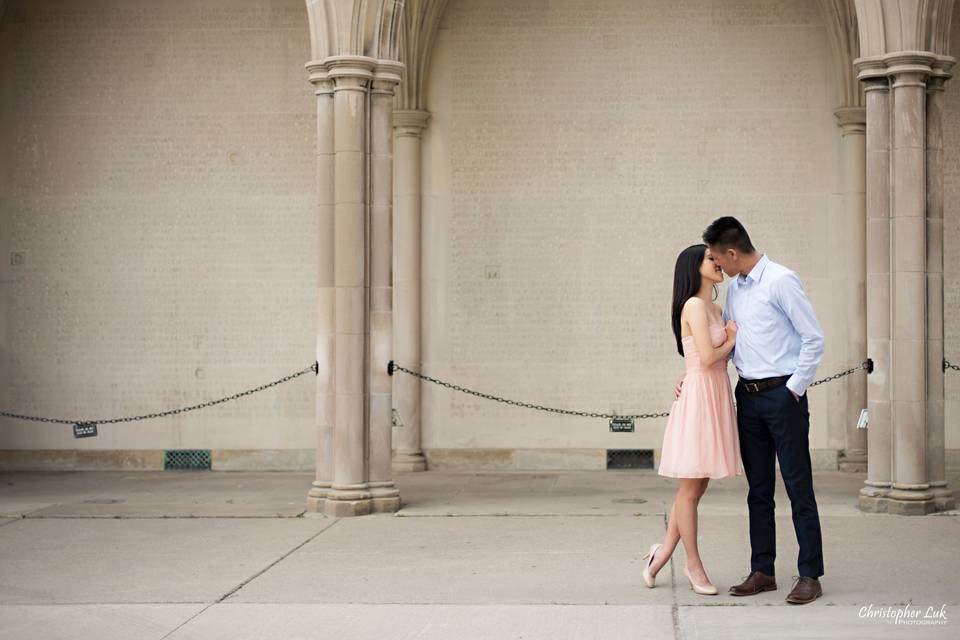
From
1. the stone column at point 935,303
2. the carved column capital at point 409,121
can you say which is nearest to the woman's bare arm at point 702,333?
the stone column at point 935,303

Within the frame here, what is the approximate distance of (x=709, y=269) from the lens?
7.36 meters

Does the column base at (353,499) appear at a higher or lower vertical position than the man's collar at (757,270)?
lower

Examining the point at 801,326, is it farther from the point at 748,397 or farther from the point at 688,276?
the point at 688,276

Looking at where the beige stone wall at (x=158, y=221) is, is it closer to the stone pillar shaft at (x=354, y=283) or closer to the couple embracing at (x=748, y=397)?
the stone pillar shaft at (x=354, y=283)

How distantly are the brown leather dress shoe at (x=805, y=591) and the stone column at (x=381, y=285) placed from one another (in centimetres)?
486

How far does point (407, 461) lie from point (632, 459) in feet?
8.18

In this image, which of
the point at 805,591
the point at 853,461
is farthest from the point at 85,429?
the point at 805,591

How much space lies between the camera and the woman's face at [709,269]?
736cm

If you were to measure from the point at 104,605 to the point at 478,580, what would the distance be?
2.21 meters

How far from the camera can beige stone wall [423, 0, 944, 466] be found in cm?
1462

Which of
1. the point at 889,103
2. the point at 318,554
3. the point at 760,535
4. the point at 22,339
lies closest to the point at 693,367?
the point at 760,535

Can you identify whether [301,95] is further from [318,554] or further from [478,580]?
[478,580]

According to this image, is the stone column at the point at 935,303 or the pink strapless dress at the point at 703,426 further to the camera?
the stone column at the point at 935,303

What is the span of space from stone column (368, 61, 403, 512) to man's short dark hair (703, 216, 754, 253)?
4645 mm
